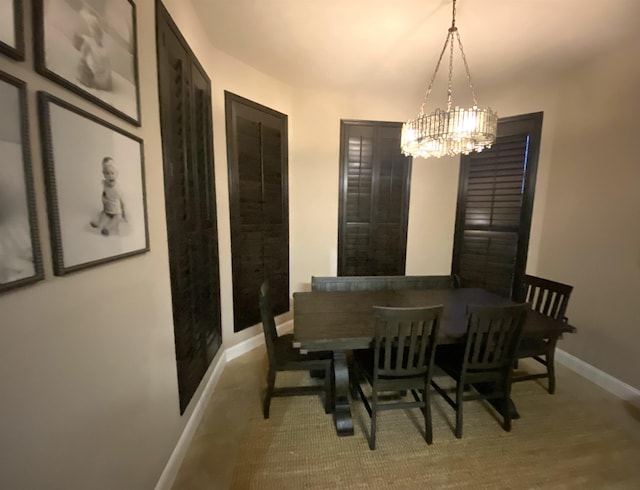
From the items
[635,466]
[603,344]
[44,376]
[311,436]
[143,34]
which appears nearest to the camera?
[44,376]

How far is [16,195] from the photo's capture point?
→ 664 millimetres

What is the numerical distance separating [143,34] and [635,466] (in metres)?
3.54

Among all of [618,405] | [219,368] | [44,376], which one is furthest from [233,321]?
[618,405]

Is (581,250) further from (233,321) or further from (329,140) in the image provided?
(233,321)

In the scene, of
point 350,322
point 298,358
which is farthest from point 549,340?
point 298,358

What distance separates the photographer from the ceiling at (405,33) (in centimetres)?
177

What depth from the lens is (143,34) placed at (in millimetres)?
1251

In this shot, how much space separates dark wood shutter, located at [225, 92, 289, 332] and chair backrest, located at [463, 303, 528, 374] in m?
2.01

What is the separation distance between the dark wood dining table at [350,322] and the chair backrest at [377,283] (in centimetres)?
14

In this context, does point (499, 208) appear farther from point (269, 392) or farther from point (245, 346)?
point (245, 346)

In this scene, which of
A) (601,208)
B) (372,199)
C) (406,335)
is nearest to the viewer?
(406,335)

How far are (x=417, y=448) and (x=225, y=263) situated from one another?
2.04 meters

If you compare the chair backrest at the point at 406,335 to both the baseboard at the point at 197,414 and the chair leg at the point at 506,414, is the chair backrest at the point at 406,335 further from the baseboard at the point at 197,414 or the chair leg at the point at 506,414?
the baseboard at the point at 197,414

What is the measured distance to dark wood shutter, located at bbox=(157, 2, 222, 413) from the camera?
1.50 m
